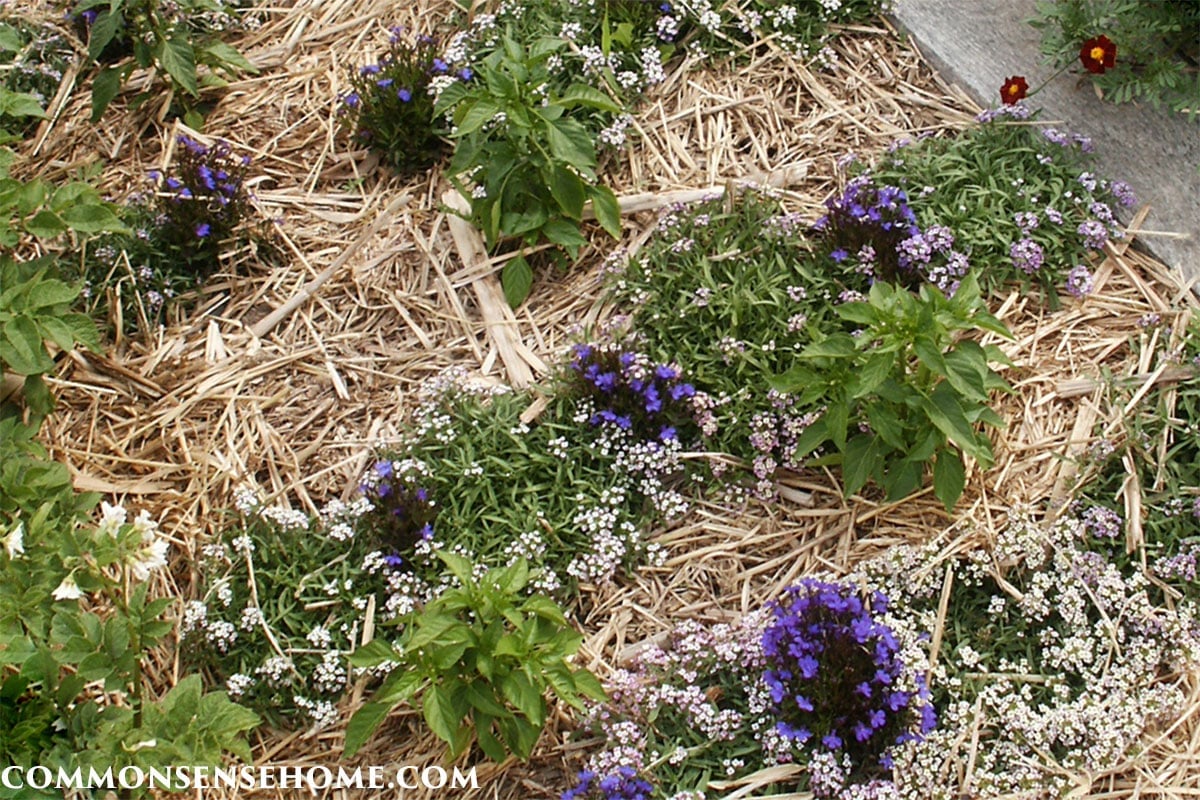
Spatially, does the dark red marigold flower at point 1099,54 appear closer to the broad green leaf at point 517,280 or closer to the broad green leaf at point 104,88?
the broad green leaf at point 517,280

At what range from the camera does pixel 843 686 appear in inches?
107

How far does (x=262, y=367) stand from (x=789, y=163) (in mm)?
1591

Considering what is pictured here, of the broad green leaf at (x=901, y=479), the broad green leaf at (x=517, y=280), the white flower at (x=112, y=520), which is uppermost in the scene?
the broad green leaf at (x=517, y=280)

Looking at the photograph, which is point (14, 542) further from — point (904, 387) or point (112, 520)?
point (904, 387)

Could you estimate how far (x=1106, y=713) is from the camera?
2.73 meters

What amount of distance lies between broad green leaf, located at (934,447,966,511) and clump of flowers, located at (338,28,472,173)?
1770 mm

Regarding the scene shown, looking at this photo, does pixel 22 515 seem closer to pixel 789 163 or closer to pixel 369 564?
pixel 369 564

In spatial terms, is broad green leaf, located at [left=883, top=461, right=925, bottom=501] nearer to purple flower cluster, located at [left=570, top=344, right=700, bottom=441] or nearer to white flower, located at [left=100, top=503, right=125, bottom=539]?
purple flower cluster, located at [left=570, top=344, right=700, bottom=441]

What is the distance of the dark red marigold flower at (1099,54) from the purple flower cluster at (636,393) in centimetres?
149

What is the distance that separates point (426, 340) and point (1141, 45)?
86.7 inches

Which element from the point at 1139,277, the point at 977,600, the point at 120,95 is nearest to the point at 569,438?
the point at 977,600

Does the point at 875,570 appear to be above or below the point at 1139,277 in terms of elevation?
below

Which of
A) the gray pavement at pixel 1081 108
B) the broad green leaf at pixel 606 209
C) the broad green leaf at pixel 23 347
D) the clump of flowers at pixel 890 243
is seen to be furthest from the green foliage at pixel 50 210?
the gray pavement at pixel 1081 108

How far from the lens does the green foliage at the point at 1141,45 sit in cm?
353
